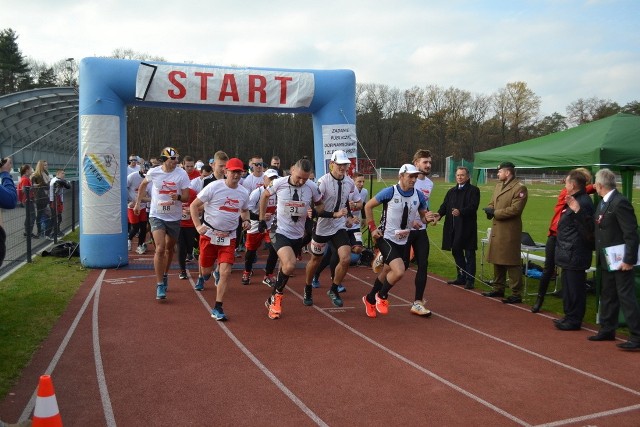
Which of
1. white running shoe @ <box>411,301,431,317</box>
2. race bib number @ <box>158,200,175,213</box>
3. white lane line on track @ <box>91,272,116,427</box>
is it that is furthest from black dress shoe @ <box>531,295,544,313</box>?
white lane line on track @ <box>91,272,116,427</box>

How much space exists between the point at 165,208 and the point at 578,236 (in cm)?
604

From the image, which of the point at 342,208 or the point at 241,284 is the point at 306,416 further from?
the point at 241,284

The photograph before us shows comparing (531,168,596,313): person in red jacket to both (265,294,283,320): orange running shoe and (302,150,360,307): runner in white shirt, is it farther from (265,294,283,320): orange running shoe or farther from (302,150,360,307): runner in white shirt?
(265,294,283,320): orange running shoe

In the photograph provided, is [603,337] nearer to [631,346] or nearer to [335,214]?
[631,346]

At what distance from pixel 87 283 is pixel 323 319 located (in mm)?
4603

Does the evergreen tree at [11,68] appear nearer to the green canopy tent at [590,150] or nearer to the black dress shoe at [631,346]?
the green canopy tent at [590,150]

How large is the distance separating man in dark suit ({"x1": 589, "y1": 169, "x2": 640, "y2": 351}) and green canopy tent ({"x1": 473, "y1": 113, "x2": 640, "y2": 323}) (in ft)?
1.96

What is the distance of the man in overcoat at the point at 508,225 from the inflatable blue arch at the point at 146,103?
3813 millimetres

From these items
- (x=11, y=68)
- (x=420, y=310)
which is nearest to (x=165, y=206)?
(x=420, y=310)

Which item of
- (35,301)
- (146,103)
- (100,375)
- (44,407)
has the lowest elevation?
(100,375)

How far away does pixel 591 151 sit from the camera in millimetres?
7848

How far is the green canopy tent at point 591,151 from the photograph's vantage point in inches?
304

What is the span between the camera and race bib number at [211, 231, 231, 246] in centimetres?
775

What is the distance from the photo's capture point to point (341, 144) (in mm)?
12094
